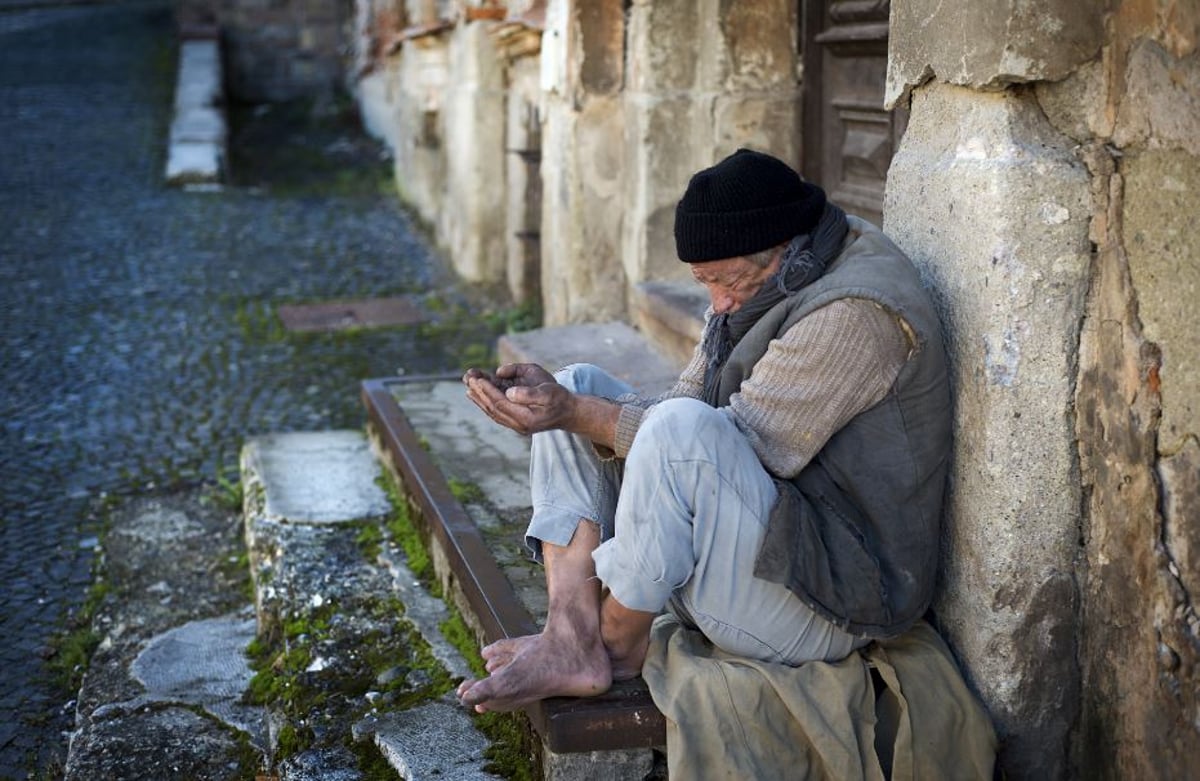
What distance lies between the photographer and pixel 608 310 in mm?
5684

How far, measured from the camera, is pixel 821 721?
98.5 inches

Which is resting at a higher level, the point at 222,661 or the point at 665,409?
the point at 665,409

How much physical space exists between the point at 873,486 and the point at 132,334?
531 centimetres

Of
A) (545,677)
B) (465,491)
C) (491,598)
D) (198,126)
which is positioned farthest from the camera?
(198,126)

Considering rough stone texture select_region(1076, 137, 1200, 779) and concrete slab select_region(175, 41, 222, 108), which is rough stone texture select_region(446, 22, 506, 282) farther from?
rough stone texture select_region(1076, 137, 1200, 779)

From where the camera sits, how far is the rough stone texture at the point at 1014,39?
243 centimetres

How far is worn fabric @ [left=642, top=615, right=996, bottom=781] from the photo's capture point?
250 cm

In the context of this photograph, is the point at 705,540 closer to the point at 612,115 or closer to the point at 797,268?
the point at 797,268

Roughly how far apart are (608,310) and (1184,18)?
358 cm

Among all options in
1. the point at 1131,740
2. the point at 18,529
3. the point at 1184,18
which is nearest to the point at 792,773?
the point at 1131,740

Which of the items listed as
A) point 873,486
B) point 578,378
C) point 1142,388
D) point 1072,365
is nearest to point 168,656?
point 578,378

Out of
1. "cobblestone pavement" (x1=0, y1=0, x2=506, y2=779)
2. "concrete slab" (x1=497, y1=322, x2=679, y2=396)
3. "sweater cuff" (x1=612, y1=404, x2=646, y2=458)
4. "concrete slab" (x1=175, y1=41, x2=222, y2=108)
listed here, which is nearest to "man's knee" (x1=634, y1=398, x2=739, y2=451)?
"sweater cuff" (x1=612, y1=404, x2=646, y2=458)

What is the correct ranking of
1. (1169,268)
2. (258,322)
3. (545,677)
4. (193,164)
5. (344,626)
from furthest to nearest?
(193,164) < (258,322) < (344,626) < (545,677) < (1169,268)

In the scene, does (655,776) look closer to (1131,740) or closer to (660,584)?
(660,584)
